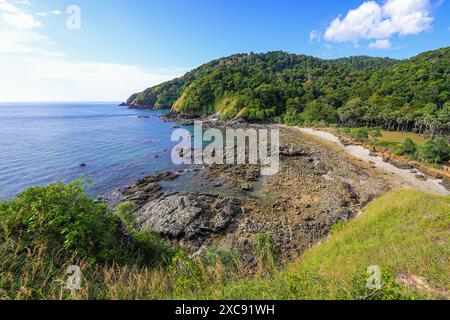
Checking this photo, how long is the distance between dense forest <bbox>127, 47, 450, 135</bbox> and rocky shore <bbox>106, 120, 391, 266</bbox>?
43.7 m

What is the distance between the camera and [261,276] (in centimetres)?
612

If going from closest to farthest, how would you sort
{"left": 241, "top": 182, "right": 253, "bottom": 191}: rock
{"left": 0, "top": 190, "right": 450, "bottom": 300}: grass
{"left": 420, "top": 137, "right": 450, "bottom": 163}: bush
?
{"left": 0, "top": 190, "right": 450, "bottom": 300}: grass → {"left": 241, "top": 182, "right": 253, "bottom": 191}: rock → {"left": 420, "top": 137, "right": 450, "bottom": 163}: bush

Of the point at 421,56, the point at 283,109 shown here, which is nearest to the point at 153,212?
the point at 283,109

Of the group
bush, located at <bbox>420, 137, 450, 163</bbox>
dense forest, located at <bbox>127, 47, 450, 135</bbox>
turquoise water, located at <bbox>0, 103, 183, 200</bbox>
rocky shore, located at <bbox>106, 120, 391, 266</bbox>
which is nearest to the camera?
rocky shore, located at <bbox>106, 120, 391, 266</bbox>

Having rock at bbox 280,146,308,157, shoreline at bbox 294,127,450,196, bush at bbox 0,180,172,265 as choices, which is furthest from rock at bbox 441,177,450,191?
bush at bbox 0,180,172,265

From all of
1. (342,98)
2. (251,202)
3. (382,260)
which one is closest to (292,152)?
(251,202)

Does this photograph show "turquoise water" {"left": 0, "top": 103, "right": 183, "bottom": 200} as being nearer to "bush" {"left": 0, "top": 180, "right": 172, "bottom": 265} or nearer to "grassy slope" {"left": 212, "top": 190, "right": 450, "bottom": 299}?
"bush" {"left": 0, "top": 180, "right": 172, "bottom": 265}

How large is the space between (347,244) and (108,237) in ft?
45.3

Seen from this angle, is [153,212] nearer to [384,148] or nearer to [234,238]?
[234,238]

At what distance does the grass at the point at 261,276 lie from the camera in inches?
176

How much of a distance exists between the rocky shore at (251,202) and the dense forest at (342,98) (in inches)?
1719

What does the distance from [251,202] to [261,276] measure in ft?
59.9

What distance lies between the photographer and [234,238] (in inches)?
725

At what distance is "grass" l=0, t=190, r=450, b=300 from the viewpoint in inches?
176
